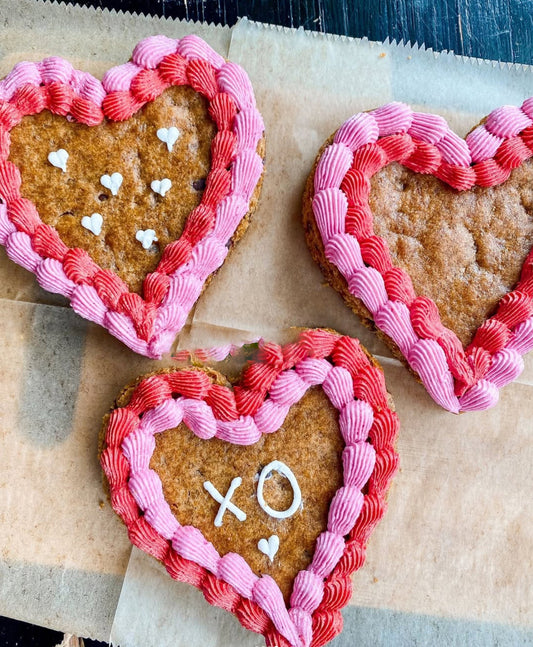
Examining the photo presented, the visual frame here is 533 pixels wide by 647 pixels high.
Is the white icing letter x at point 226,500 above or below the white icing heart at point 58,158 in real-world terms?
below

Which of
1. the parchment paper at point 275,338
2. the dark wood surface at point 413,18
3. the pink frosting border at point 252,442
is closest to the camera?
the pink frosting border at point 252,442

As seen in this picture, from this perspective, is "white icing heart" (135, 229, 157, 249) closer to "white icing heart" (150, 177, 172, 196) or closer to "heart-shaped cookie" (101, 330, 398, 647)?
"white icing heart" (150, 177, 172, 196)

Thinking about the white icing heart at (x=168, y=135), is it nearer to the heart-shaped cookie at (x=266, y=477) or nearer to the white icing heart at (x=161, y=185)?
the white icing heart at (x=161, y=185)

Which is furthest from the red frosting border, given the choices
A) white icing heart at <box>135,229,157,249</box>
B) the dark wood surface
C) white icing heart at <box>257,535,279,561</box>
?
white icing heart at <box>257,535,279,561</box>

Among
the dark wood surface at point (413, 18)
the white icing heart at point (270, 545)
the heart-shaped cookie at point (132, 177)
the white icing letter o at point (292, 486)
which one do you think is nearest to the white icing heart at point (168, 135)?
the heart-shaped cookie at point (132, 177)

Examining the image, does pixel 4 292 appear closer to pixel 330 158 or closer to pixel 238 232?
pixel 238 232

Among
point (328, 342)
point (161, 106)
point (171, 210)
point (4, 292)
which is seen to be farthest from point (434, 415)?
point (4, 292)

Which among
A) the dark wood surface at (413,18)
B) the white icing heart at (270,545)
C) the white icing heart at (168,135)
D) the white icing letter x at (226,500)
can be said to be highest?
the dark wood surface at (413,18)
